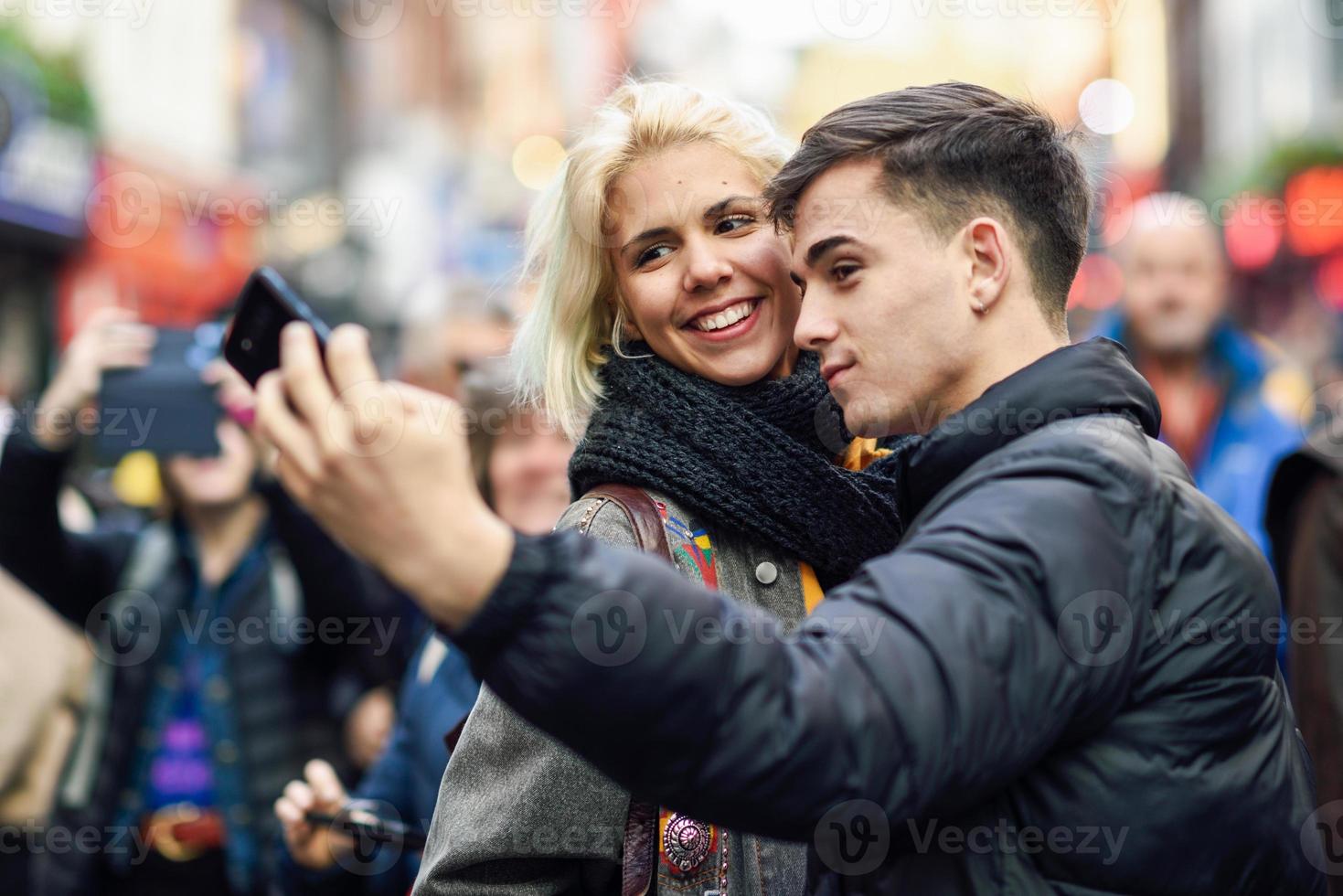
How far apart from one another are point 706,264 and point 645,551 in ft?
2.08

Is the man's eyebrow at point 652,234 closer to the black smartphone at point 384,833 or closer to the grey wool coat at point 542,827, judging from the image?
the grey wool coat at point 542,827

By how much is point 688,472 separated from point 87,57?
49.8 feet

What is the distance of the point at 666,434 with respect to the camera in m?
2.24

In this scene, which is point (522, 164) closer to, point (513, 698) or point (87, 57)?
point (87, 57)

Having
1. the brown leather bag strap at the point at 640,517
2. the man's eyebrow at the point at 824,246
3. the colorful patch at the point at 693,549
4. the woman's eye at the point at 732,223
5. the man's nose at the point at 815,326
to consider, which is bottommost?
the colorful patch at the point at 693,549

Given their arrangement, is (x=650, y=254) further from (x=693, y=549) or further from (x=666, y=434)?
(x=693, y=549)

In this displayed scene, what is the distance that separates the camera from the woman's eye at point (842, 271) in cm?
184

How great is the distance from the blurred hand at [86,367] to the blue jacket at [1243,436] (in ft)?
10.4

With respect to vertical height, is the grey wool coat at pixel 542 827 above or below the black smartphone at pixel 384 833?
above

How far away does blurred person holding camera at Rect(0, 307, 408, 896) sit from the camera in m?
3.69

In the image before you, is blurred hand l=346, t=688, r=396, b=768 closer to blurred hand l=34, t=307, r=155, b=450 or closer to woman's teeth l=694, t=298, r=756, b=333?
blurred hand l=34, t=307, r=155, b=450

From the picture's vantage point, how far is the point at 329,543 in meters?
4.00

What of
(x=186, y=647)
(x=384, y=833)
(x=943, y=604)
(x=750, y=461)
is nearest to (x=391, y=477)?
(x=943, y=604)

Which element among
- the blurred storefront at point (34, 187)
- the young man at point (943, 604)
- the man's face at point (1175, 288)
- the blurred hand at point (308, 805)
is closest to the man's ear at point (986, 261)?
the young man at point (943, 604)
